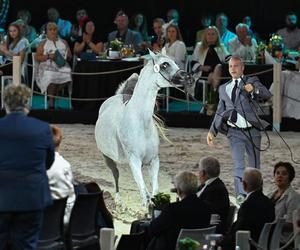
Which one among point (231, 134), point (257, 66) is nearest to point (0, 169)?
point (231, 134)

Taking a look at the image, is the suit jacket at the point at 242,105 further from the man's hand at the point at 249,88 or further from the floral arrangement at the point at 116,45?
the floral arrangement at the point at 116,45

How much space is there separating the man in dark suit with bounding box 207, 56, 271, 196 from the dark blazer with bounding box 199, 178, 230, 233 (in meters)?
2.32

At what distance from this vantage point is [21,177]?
875cm

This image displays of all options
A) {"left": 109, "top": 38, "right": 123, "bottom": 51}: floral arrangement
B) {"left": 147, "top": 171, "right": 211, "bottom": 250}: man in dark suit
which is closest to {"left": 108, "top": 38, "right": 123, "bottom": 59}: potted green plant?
{"left": 109, "top": 38, "right": 123, "bottom": 51}: floral arrangement

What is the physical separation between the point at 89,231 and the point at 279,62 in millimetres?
10632

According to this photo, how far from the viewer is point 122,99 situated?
1450cm

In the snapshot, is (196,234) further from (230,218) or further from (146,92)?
(146,92)

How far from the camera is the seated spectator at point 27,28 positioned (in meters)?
22.8

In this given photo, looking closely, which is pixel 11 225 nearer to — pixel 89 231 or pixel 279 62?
pixel 89 231

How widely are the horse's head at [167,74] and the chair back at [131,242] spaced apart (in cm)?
382

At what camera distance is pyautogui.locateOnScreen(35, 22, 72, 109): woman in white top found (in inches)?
827

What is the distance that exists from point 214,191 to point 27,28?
12.3 metres

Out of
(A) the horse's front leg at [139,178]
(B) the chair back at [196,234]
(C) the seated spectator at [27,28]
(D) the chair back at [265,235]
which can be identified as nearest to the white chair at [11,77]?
(C) the seated spectator at [27,28]

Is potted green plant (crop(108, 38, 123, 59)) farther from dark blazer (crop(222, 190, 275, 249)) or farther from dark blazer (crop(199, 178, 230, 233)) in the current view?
dark blazer (crop(222, 190, 275, 249))
